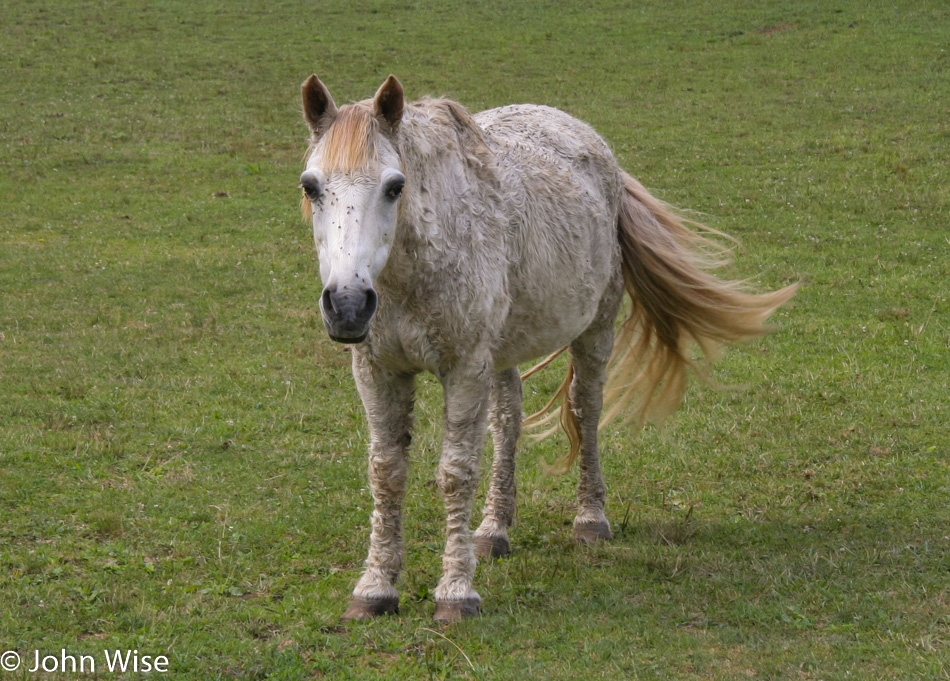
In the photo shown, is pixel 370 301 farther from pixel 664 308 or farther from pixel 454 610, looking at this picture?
pixel 664 308

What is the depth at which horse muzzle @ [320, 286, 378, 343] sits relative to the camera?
14.3 feet

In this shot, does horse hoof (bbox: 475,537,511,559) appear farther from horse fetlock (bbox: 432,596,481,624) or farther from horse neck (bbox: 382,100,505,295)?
horse neck (bbox: 382,100,505,295)

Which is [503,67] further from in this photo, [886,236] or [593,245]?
[593,245]

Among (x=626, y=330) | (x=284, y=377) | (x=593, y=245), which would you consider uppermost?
(x=593, y=245)

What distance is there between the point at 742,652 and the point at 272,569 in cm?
279

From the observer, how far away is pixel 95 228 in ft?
53.1

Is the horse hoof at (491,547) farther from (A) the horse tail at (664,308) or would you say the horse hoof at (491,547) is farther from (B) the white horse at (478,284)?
(A) the horse tail at (664,308)

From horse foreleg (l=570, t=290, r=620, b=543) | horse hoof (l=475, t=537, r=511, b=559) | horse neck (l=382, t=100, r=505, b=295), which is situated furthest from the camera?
horse foreleg (l=570, t=290, r=620, b=543)

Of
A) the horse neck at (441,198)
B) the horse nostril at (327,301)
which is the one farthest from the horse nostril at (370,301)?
the horse neck at (441,198)

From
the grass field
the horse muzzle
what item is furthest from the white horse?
the grass field

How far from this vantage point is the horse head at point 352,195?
440cm

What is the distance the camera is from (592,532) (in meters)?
6.84

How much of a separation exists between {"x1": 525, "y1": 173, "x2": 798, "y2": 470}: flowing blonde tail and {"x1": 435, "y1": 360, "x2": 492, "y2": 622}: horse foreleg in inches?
74.1

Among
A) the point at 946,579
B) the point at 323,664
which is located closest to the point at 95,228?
the point at 323,664
